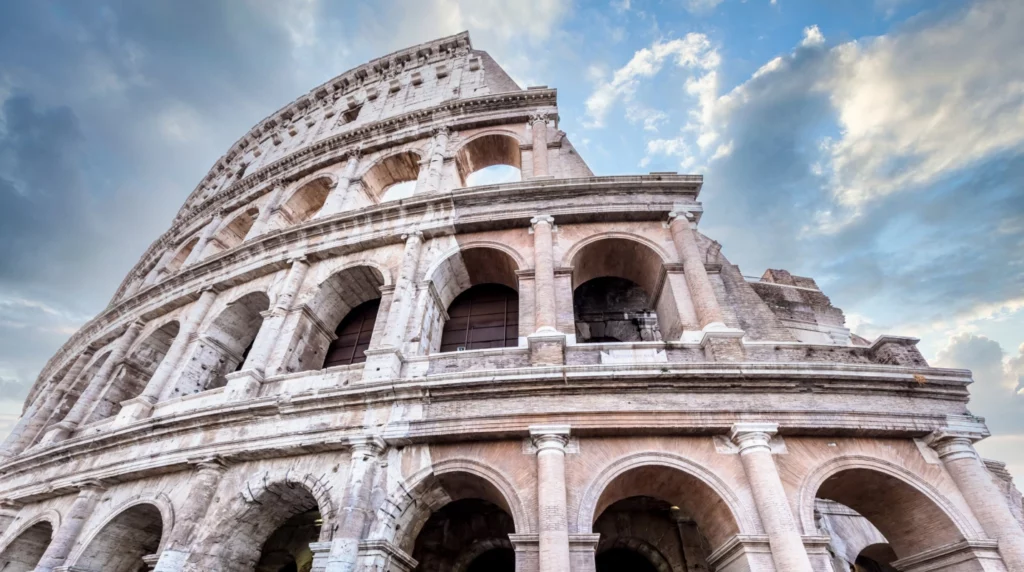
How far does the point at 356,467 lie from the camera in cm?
669

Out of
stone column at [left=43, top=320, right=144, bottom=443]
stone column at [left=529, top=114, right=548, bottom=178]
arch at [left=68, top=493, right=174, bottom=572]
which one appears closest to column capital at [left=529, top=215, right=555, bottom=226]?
stone column at [left=529, top=114, right=548, bottom=178]

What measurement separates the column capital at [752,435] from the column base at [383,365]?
4.95 metres

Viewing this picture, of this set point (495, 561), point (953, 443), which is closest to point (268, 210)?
point (495, 561)

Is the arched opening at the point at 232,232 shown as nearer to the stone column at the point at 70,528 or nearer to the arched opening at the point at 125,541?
the stone column at the point at 70,528

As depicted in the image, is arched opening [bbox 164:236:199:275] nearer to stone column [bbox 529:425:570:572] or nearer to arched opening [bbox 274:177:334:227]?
arched opening [bbox 274:177:334:227]

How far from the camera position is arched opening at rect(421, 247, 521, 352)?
972cm

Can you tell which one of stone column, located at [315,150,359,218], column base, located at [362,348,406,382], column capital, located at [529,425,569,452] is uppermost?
stone column, located at [315,150,359,218]

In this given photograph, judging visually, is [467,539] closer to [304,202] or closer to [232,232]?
[304,202]

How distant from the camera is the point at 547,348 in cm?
758

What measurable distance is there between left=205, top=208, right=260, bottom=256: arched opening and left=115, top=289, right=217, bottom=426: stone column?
176 inches

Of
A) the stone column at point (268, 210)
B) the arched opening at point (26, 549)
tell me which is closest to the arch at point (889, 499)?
the arched opening at point (26, 549)

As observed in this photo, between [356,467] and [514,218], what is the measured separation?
5.47 metres

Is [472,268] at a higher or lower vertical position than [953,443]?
higher

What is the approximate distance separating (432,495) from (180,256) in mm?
15924
